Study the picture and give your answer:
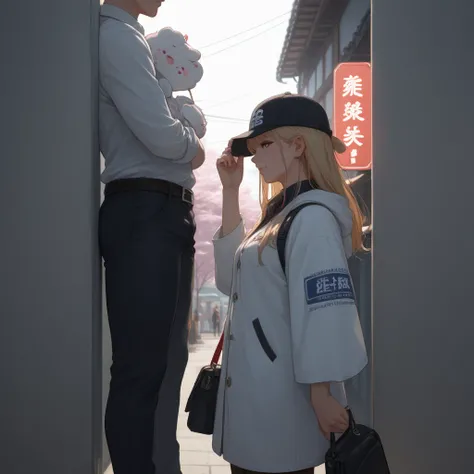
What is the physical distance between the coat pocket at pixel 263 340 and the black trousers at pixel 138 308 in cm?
52

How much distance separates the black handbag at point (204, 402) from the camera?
2463mm

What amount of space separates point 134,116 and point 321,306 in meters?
1.12

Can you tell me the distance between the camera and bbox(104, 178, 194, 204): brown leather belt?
2.65 metres

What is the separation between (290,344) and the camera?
2.20 m

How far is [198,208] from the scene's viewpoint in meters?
27.0

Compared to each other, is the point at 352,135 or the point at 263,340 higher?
the point at 352,135

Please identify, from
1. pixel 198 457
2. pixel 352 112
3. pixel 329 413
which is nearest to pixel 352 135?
pixel 352 112

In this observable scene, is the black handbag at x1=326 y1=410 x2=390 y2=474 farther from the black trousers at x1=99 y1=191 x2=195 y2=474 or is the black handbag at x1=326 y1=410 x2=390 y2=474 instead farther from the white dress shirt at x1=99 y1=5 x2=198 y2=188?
the white dress shirt at x1=99 y1=5 x2=198 y2=188

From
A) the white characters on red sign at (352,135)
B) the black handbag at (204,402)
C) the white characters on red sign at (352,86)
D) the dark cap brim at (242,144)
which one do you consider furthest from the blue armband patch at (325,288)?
the white characters on red sign at (352,86)
